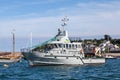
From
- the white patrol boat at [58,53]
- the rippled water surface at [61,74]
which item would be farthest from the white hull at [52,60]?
the rippled water surface at [61,74]

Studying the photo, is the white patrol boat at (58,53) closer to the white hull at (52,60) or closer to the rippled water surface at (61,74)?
the white hull at (52,60)

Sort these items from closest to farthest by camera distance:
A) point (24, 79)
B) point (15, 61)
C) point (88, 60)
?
point (24, 79) < point (88, 60) < point (15, 61)

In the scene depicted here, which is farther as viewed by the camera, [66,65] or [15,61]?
[15,61]

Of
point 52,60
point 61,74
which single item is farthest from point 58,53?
point 61,74

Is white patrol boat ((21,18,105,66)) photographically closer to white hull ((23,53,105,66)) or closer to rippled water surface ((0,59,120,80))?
white hull ((23,53,105,66))

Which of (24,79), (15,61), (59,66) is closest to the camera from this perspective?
(24,79)

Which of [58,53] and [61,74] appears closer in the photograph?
[61,74]

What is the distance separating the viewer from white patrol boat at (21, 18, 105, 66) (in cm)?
10950

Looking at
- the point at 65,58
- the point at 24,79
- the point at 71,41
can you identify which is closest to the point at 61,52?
the point at 65,58

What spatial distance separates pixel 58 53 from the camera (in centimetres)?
10956

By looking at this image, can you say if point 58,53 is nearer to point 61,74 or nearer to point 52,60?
point 52,60

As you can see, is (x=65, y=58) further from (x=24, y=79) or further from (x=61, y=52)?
(x=24, y=79)

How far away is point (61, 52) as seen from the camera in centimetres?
11000

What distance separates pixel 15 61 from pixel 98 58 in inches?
1774
